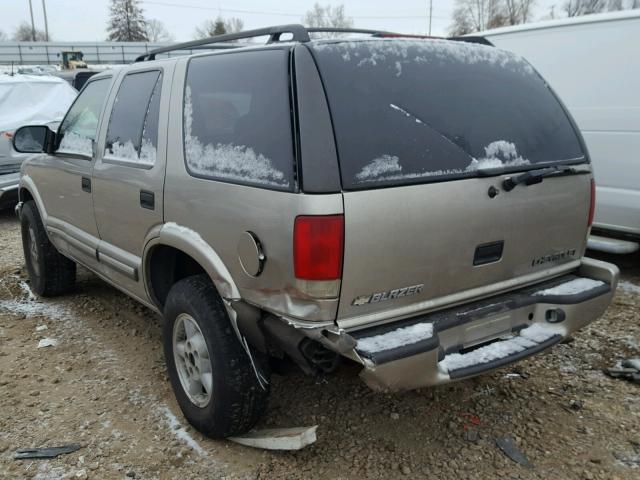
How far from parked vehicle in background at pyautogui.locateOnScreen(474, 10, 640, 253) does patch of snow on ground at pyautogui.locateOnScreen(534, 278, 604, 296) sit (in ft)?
6.74

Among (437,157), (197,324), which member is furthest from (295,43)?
(197,324)

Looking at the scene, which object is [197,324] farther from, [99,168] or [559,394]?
[559,394]

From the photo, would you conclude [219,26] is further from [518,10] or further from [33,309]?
[33,309]

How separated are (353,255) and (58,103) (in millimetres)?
8903

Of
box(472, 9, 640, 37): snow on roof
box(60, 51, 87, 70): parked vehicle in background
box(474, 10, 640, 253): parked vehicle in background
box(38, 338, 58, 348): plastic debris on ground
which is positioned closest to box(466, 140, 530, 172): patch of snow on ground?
box(472, 9, 640, 37): snow on roof

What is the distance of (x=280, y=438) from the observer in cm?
279

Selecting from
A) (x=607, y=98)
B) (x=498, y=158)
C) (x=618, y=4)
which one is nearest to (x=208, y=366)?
(x=498, y=158)

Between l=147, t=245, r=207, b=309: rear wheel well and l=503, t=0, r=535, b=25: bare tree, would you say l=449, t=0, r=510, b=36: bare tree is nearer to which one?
l=503, t=0, r=535, b=25: bare tree

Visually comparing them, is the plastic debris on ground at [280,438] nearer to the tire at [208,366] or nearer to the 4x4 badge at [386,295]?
the tire at [208,366]

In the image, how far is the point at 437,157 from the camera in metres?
2.49

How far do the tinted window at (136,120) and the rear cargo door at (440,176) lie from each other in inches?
47.2

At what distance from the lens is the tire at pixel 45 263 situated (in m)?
4.88

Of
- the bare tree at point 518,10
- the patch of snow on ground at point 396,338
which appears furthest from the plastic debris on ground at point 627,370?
the bare tree at point 518,10

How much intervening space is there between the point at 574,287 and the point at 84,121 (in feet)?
10.8
